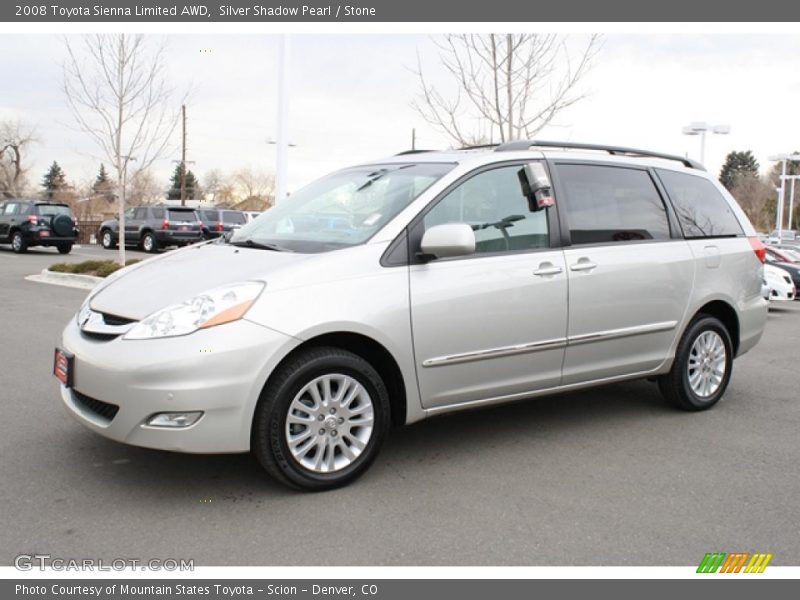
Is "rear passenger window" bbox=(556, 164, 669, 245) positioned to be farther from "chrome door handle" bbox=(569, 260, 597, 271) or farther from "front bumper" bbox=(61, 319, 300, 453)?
"front bumper" bbox=(61, 319, 300, 453)

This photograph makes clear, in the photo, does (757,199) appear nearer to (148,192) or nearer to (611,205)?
(148,192)

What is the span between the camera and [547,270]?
466 centimetres

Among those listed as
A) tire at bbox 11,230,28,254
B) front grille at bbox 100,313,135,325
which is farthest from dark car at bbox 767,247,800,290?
tire at bbox 11,230,28,254

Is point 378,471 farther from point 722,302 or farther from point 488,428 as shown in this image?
→ point 722,302

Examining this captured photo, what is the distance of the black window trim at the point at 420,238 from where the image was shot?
417 centimetres

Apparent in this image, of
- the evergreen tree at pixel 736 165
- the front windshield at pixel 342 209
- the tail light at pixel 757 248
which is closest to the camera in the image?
the front windshield at pixel 342 209

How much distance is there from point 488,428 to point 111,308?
255cm

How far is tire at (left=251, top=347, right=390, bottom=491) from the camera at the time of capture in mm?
3762

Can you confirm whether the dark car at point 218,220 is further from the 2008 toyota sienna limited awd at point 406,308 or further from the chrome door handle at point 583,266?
the chrome door handle at point 583,266

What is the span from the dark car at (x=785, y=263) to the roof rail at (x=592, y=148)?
13.4 m

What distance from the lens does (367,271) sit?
13.3 ft

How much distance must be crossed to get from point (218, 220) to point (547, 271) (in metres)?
25.8

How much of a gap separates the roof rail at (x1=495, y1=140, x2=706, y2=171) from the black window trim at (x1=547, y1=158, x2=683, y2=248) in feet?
0.44

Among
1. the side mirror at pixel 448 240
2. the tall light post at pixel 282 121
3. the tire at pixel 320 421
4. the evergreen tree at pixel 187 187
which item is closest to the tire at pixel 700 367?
the side mirror at pixel 448 240
